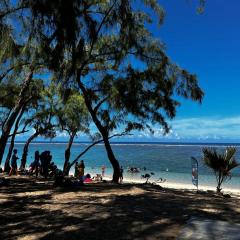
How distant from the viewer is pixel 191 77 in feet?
53.7

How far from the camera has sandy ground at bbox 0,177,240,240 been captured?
7.00 meters

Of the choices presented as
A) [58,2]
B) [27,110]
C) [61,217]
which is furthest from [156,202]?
[27,110]

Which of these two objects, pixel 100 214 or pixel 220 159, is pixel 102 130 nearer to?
pixel 220 159

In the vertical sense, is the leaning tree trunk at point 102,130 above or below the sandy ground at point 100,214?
above

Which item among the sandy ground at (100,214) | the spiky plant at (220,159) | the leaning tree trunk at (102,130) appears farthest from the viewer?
the spiky plant at (220,159)

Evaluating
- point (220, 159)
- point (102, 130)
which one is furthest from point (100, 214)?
point (220, 159)

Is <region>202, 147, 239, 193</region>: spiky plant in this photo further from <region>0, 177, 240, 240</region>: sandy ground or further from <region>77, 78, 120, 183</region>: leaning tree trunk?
<region>0, 177, 240, 240</region>: sandy ground

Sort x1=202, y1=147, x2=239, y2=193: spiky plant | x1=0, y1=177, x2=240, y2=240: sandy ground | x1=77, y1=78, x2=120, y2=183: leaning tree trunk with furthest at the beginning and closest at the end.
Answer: x1=202, y1=147, x2=239, y2=193: spiky plant → x1=77, y1=78, x2=120, y2=183: leaning tree trunk → x1=0, y1=177, x2=240, y2=240: sandy ground

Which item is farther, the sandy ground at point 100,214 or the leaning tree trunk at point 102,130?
the leaning tree trunk at point 102,130

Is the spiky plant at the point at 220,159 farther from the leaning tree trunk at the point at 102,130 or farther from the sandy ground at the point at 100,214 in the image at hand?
the sandy ground at the point at 100,214

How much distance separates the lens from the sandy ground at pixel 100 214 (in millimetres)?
7000

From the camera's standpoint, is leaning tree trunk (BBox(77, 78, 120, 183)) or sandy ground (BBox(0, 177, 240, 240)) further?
leaning tree trunk (BBox(77, 78, 120, 183))

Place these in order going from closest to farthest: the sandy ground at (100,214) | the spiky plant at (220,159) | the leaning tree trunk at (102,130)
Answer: the sandy ground at (100,214)
the leaning tree trunk at (102,130)
the spiky plant at (220,159)

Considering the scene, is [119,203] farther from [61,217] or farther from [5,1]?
[5,1]
